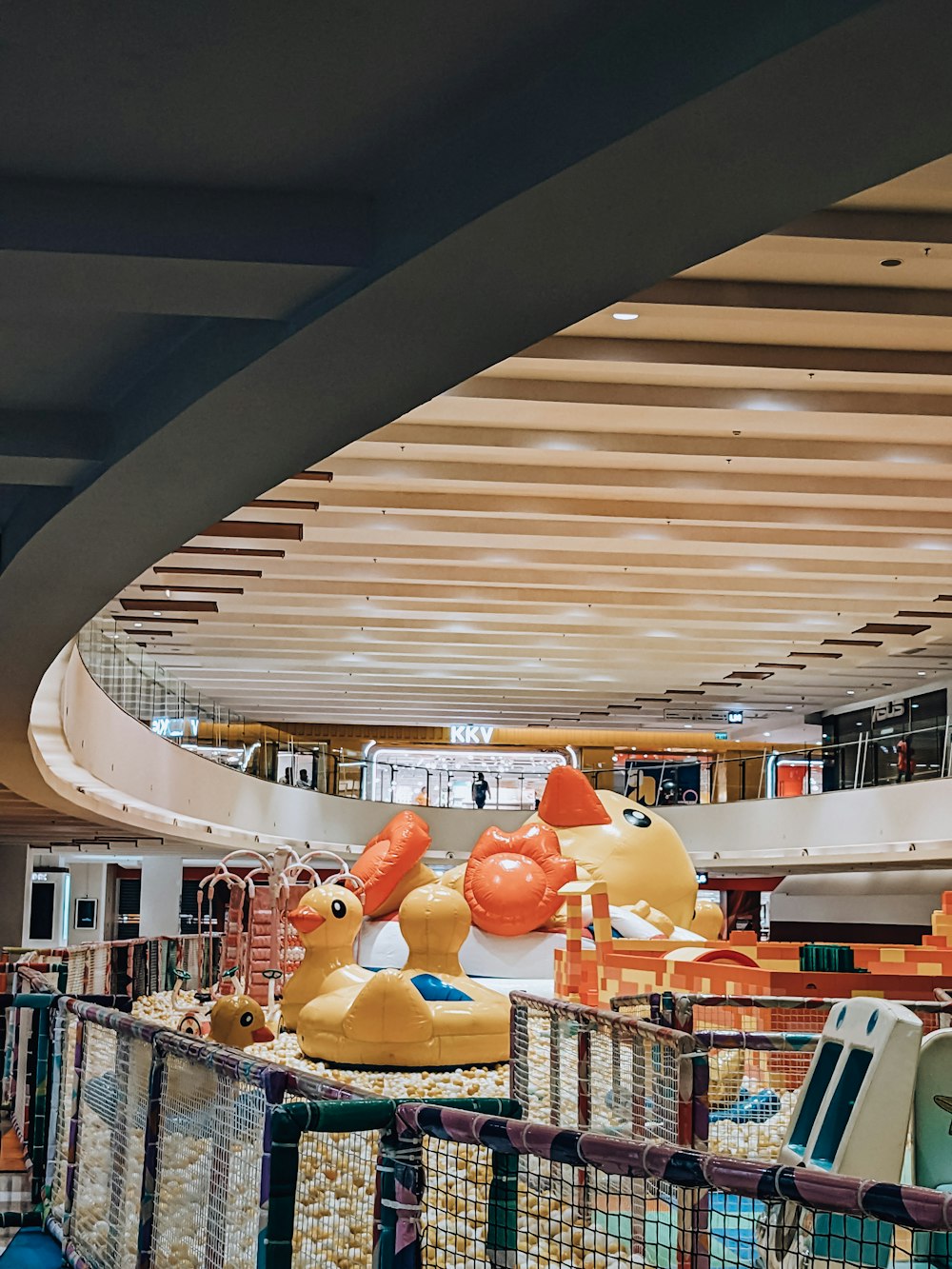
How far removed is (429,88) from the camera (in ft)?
8.03

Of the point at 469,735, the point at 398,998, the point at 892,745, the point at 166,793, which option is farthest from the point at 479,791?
the point at 398,998

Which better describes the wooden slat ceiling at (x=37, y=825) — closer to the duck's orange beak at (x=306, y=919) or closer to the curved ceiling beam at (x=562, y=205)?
the duck's orange beak at (x=306, y=919)

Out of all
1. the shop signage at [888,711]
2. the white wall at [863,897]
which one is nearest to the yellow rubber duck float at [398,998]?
the white wall at [863,897]

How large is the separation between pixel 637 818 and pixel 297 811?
887cm

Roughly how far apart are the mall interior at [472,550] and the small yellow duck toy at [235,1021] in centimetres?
52

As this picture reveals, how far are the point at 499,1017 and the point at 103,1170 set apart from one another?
6.01 metres

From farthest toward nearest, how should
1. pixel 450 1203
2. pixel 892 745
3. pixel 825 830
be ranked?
pixel 825 830 → pixel 892 745 → pixel 450 1203

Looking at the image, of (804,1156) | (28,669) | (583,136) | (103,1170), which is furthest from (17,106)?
(28,669)

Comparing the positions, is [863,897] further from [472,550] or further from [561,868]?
[472,550]

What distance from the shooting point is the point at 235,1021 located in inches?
431

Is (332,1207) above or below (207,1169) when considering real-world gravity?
below

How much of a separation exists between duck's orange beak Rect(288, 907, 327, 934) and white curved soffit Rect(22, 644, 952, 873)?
6.66 ft

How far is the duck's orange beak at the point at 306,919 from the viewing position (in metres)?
11.4

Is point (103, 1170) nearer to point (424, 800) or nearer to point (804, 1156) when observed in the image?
point (804, 1156)
